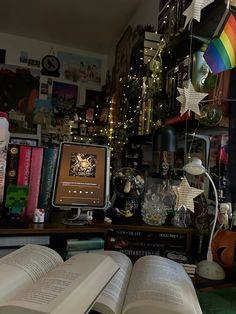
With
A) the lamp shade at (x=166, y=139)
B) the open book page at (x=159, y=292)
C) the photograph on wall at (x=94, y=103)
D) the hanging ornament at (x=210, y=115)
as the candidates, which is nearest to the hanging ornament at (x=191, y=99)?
the hanging ornament at (x=210, y=115)

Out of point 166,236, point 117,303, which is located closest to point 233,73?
point 166,236

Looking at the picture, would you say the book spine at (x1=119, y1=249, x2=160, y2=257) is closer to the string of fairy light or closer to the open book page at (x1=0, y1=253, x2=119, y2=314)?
the open book page at (x1=0, y1=253, x2=119, y2=314)

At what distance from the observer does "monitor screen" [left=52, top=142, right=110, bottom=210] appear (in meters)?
0.96

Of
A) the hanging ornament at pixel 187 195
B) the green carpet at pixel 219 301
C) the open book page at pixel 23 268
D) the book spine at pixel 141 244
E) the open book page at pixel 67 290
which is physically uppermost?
the hanging ornament at pixel 187 195

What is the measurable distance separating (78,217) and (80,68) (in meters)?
2.44

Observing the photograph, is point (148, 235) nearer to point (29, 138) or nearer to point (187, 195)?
point (187, 195)

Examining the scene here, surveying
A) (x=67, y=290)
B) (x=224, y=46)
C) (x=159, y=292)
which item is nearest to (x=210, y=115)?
(x=224, y=46)

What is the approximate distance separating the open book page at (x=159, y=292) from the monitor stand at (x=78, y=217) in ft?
1.20

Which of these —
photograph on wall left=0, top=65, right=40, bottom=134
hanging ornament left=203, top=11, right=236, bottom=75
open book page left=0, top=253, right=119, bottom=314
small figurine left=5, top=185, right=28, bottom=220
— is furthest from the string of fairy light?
photograph on wall left=0, top=65, right=40, bottom=134

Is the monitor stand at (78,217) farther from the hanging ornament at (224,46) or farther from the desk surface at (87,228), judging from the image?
the hanging ornament at (224,46)

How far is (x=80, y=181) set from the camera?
38.9 inches

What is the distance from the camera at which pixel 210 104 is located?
1.03m

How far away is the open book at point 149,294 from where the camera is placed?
45 cm

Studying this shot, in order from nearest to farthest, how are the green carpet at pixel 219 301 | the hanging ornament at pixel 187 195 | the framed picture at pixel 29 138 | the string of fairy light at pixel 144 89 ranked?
1. the green carpet at pixel 219 301
2. the hanging ornament at pixel 187 195
3. the string of fairy light at pixel 144 89
4. the framed picture at pixel 29 138
